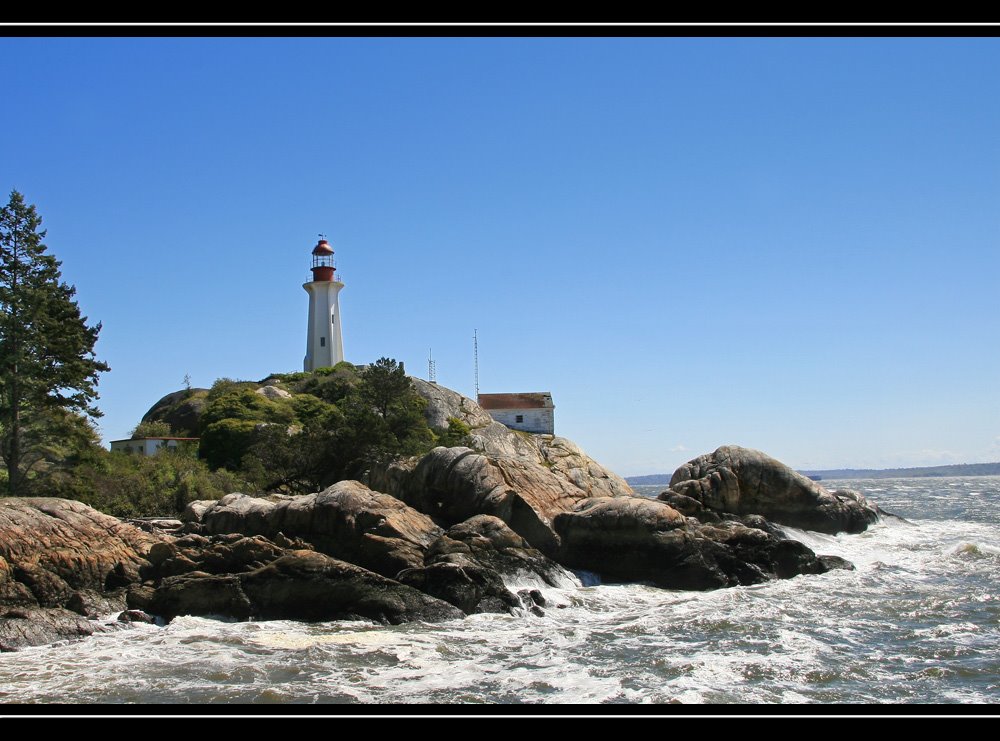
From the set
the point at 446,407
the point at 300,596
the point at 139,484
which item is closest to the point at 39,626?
the point at 300,596

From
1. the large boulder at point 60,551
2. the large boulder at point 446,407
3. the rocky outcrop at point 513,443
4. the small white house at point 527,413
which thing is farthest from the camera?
the small white house at point 527,413

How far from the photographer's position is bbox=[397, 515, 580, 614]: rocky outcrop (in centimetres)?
2006

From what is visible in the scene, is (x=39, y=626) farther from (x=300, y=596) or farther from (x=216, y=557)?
(x=300, y=596)

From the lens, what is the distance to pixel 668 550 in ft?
79.0

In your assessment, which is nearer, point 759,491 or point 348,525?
point 348,525

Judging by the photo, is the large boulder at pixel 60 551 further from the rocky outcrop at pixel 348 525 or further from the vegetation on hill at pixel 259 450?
the vegetation on hill at pixel 259 450

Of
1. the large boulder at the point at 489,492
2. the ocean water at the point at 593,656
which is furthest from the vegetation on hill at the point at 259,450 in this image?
the ocean water at the point at 593,656

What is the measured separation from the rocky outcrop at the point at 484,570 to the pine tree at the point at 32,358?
15.9 metres

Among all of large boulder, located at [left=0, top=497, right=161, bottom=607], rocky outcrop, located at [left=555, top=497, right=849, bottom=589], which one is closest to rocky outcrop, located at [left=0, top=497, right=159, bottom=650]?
large boulder, located at [left=0, top=497, right=161, bottom=607]

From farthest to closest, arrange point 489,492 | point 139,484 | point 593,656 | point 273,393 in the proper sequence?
point 273,393
point 139,484
point 489,492
point 593,656

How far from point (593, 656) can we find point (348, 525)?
355 inches

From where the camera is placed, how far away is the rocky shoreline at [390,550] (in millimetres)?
19156
